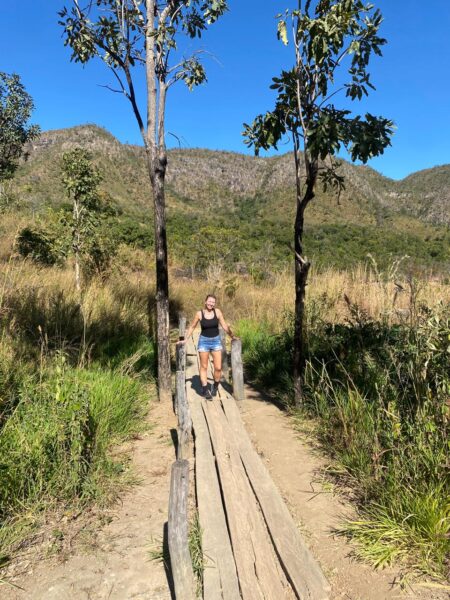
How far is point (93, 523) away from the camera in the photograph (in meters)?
3.11

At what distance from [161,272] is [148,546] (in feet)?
11.1

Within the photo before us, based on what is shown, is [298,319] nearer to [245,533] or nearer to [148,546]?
[245,533]

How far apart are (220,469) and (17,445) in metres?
1.69

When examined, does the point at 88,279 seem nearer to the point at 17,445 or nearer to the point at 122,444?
the point at 122,444

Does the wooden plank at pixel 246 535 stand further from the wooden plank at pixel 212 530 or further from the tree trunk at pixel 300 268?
the tree trunk at pixel 300 268

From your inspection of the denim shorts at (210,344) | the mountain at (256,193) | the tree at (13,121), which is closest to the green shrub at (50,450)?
the denim shorts at (210,344)

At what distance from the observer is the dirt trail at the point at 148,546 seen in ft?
8.07

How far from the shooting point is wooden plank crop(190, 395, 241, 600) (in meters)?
2.40

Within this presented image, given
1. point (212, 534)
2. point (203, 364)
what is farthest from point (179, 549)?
point (203, 364)

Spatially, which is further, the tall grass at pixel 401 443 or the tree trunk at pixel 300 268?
the tree trunk at pixel 300 268

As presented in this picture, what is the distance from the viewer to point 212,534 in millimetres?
2869

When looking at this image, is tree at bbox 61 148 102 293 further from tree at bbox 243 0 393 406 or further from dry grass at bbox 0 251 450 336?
tree at bbox 243 0 393 406

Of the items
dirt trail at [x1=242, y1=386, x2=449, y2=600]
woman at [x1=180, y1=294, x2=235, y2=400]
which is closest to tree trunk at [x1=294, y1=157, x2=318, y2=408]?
dirt trail at [x1=242, y1=386, x2=449, y2=600]

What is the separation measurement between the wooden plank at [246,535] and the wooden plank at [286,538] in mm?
60
